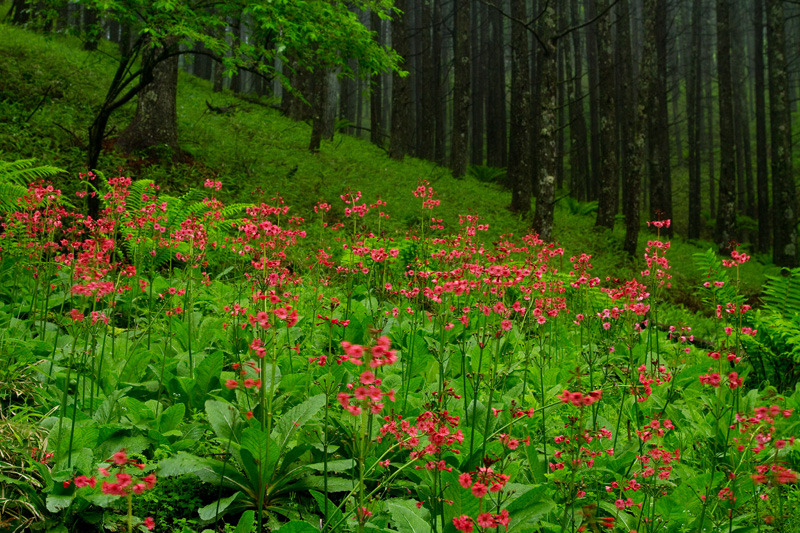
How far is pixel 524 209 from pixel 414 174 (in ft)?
9.80

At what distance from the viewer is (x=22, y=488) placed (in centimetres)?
181

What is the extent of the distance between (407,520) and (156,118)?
8583 mm

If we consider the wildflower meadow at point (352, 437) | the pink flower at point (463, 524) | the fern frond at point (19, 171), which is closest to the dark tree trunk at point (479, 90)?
the fern frond at point (19, 171)

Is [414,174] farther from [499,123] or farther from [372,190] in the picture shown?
[499,123]

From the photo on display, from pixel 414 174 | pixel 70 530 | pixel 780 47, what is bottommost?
pixel 70 530

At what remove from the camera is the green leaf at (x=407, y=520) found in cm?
169

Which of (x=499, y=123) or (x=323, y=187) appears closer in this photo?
(x=323, y=187)

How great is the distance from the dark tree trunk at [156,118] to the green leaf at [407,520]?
827cm

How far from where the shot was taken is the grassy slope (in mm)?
7939

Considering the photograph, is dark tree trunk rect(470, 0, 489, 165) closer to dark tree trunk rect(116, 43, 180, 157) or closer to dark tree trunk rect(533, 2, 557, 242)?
dark tree trunk rect(533, 2, 557, 242)

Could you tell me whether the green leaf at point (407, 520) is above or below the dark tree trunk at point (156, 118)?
below

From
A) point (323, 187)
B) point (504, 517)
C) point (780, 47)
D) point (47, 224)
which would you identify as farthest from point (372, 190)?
point (780, 47)

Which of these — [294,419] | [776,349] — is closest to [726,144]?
[776,349]

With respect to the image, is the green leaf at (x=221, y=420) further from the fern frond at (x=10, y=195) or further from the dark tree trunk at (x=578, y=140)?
the dark tree trunk at (x=578, y=140)
